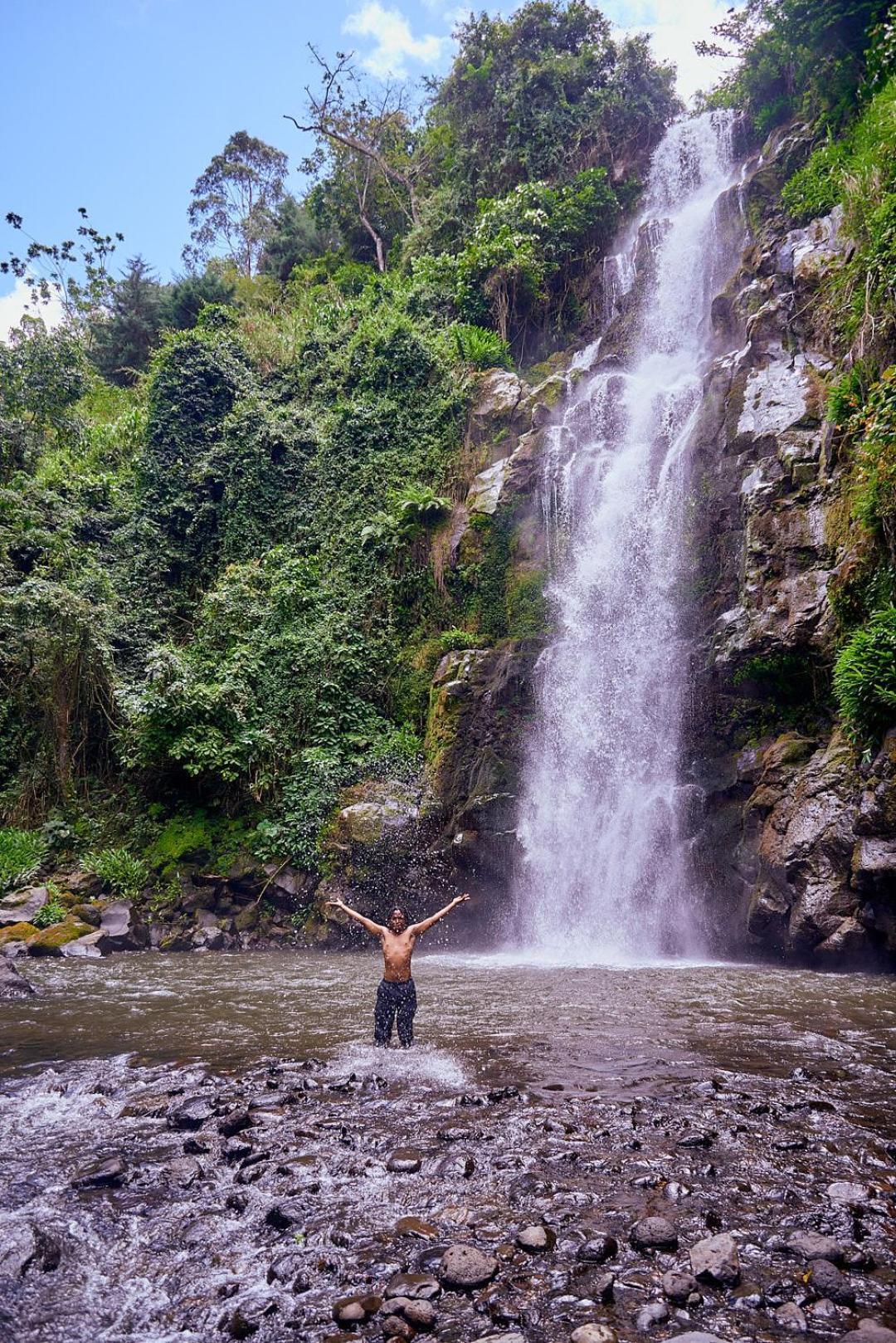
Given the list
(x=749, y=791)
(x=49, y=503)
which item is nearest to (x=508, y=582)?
(x=749, y=791)

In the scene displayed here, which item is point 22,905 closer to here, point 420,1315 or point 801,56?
point 420,1315

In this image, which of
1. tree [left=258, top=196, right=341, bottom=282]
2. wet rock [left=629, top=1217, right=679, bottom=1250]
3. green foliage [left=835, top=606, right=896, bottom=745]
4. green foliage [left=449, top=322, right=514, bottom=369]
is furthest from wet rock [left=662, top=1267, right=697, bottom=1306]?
tree [left=258, top=196, right=341, bottom=282]

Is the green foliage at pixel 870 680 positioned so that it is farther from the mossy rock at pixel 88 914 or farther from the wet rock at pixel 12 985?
the mossy rock at pixel 88 914

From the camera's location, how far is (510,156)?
85.0 feet

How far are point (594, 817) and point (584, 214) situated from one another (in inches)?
757

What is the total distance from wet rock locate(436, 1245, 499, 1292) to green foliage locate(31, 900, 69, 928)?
12.7 m

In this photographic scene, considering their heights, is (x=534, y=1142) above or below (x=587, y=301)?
below

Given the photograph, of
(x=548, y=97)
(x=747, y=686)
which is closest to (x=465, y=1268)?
(x=747, y=686)

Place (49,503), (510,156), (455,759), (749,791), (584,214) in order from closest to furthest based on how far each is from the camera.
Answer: (749,791), (455,759), (49,503), (584,214), (510,156)

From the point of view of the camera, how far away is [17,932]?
1307cm

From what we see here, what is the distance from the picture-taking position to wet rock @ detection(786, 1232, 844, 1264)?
323 cm

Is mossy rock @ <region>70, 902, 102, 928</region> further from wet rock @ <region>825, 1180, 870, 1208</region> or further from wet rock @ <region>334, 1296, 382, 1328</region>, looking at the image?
wet rock @ <region>825, 1180, 870, 1208</region>

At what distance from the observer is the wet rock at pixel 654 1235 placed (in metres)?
3.39

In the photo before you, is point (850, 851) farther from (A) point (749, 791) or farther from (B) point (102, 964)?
(B) point (102, 964)
